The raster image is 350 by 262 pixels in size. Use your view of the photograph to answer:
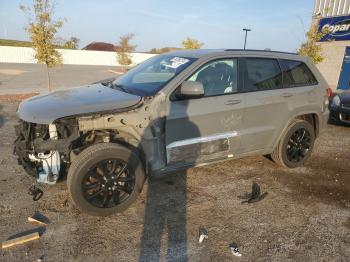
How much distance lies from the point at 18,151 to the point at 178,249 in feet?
6.98

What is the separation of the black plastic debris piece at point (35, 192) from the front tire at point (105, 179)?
76 centimetres

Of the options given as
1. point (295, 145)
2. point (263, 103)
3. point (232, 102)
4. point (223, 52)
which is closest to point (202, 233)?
point (232, 102)

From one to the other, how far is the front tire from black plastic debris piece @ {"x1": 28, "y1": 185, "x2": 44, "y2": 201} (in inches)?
29.9

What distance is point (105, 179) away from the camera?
326cm

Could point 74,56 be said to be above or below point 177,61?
below

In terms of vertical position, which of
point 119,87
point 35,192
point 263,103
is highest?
point 119,87

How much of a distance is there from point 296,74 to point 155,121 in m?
2.56

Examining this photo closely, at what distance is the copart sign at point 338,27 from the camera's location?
1647cm

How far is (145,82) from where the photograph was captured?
3.87 m

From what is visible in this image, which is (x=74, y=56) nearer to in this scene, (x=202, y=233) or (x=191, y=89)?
(x=191, y=89)

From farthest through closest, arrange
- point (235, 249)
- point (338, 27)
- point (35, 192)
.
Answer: point (338, 27)
point (35, 192)
point (235, 249)

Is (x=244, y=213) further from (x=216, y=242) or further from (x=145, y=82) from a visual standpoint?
(x=145, y=82)

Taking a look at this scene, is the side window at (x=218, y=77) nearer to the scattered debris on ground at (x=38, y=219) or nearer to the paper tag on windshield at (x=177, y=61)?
the paper tag on windshield at (x=177, y=61)

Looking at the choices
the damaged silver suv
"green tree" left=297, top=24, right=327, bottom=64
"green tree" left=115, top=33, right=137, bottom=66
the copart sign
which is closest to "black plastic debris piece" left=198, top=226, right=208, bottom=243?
the damaged silver suv
